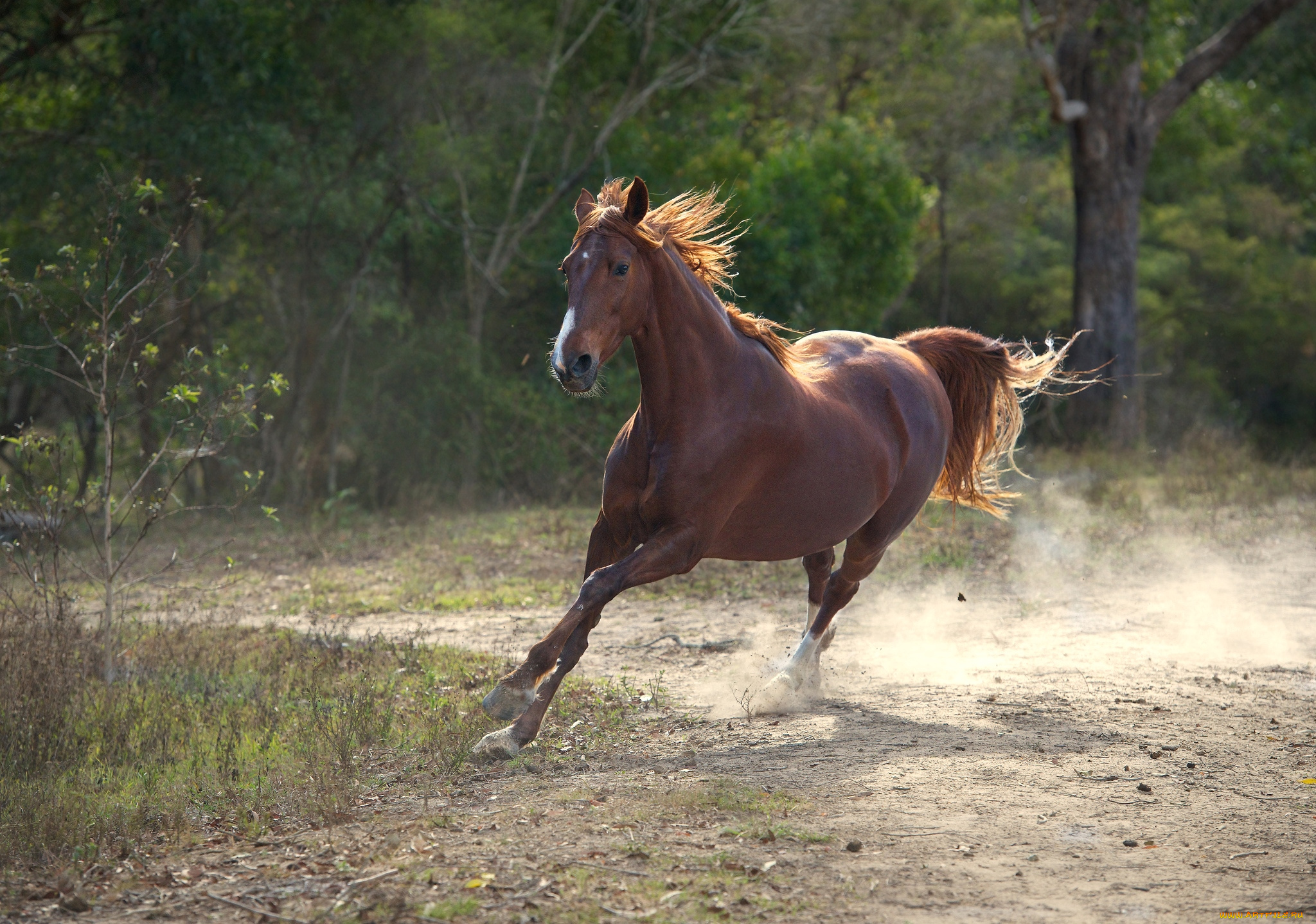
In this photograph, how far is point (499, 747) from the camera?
4.86 m

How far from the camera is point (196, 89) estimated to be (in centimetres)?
1223

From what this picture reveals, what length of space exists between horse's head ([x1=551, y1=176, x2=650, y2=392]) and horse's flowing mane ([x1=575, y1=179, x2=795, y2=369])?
0.02m

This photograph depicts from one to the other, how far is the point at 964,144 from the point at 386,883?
2185 centimetres

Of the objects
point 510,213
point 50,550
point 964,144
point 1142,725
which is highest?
point 964,144

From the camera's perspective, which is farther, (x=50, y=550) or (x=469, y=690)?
(x=50, y=550)

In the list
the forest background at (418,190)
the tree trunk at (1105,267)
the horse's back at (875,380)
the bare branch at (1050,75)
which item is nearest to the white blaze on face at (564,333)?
the horse's back at (875,380)

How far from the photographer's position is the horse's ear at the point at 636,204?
4793 millimetres

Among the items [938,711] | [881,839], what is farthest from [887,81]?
[881,839]

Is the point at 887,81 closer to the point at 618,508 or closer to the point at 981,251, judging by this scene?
the point at 981,251

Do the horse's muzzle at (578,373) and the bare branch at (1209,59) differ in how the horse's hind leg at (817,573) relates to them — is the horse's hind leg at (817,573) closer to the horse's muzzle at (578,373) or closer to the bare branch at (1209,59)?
the horse's muzzle at (578,373)

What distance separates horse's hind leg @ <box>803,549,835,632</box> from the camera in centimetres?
666

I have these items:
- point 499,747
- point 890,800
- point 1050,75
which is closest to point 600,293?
point 499,747

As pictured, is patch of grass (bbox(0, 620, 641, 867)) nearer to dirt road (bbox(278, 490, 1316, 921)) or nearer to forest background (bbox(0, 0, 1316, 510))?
dirt road (bbox(278, 490, 1316, 921))

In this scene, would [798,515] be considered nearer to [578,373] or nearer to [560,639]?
[560,639]
